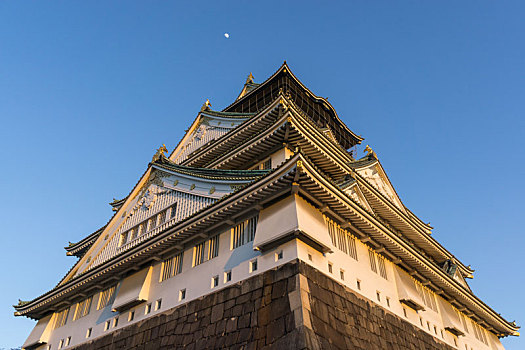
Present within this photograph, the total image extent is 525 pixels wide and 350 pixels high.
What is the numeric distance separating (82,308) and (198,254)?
7.81 m

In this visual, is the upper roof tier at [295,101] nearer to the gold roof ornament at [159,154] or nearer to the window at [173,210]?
the gold roof ornament at [159,154]

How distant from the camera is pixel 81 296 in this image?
19.6 metres

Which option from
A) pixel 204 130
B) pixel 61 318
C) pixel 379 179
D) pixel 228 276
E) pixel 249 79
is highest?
pixel 249 79

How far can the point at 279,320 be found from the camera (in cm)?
1138

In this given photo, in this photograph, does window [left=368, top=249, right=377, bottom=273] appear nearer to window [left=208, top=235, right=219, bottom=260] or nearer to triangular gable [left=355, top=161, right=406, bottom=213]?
window [left=208, top=235, right=219, bottom=260]

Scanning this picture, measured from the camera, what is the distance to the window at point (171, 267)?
52.7 ft

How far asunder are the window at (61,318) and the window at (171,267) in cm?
718

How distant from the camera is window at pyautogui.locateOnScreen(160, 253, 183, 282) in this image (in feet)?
52.7

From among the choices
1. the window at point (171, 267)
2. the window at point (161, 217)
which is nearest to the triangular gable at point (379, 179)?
the window at point (161, 217)

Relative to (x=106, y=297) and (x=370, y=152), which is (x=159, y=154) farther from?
(x=370, y=152)

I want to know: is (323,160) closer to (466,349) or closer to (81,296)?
(466,349)

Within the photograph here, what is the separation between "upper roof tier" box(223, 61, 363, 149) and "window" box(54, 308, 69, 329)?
16.7 meters

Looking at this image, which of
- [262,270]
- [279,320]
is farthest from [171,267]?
[279,320]

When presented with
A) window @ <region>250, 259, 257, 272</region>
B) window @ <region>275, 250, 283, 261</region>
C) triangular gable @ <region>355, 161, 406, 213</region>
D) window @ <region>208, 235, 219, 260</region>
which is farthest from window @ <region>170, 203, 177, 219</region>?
triangular gable @ <region>355, 161, 406, 213</region>
